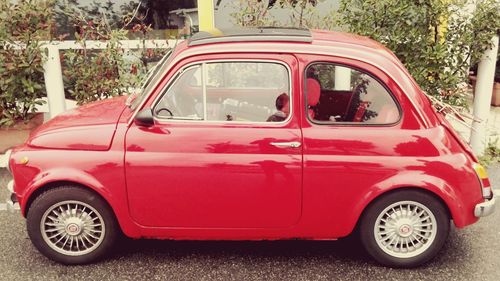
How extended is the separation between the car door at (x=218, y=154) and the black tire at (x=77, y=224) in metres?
0.26

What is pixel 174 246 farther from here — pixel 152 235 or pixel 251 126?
pixel 251 126

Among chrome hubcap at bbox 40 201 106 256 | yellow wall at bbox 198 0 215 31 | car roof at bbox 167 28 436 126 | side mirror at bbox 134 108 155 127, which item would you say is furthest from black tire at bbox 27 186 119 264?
yellow wall at bbox 198 0 215 31

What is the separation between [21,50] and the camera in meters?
6.05

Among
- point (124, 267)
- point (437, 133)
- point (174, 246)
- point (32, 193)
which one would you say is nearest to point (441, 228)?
point (437, 133)

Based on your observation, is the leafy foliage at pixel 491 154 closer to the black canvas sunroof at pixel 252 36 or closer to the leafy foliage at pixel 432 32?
the leafy foliage at pixel 432 32

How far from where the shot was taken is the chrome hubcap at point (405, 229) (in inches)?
143

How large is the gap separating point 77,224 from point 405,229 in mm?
2311

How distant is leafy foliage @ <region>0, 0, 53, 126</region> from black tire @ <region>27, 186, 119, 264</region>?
283cm

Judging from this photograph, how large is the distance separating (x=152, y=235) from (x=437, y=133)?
6.92ft

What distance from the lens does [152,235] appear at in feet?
12.1

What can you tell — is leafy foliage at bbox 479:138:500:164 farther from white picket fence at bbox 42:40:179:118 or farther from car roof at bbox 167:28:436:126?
white picket fence at bbox 42:40:179:118

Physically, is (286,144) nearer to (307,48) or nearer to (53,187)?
(307,48)

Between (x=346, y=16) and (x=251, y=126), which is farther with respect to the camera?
(x=346, y=16)

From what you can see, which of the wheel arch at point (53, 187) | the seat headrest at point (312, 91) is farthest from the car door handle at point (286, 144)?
the wheel arch at point (53, 187)
